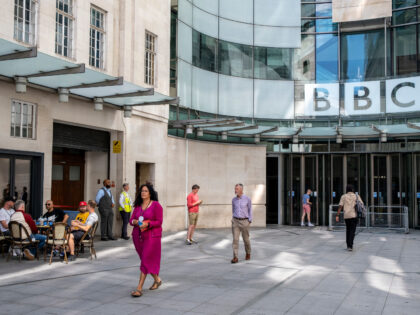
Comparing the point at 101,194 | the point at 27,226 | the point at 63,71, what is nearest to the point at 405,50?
the point at 101,194

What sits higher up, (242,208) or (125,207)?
(242,208)

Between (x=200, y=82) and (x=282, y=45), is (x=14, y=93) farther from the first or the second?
(x=282, y=45)

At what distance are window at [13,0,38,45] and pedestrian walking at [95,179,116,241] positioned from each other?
4.66m

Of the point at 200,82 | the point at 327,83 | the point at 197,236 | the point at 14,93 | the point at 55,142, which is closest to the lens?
the point at 14,93

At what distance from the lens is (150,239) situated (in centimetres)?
757

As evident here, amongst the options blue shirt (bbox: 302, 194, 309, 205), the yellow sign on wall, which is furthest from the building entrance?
the yellow sign on wall

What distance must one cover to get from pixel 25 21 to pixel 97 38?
9.75 ft

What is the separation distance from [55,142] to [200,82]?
8278mm

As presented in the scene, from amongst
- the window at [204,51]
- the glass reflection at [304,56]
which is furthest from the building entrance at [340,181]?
the window at [204,51]

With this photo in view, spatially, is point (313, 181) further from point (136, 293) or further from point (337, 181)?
point (136, 293)

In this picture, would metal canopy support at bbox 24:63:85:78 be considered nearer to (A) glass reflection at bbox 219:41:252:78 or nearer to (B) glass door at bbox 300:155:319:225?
(A) glass reflection at bbox 219:41:252:78

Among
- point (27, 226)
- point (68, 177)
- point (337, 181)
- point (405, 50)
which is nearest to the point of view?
point (27, 226)

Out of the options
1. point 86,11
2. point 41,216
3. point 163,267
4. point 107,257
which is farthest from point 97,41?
point 163,267

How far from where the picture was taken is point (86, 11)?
14.3 meters
